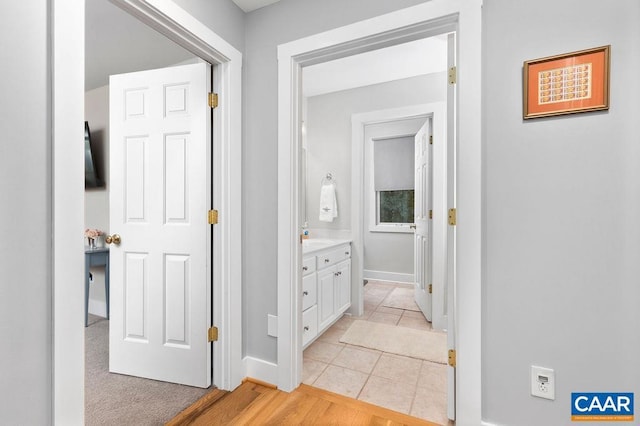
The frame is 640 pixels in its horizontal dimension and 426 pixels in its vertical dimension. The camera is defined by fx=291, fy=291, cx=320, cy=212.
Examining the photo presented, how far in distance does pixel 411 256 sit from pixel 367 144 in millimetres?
1855

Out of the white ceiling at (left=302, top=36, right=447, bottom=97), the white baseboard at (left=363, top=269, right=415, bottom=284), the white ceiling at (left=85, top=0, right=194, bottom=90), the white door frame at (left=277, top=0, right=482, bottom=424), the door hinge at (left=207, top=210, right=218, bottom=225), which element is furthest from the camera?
the white baseboard at (left=363, top=269, right=415, bottom=284)

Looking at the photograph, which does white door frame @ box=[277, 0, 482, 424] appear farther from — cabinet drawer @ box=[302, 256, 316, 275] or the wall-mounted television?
the wall-mounted television

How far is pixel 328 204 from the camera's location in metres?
3.59

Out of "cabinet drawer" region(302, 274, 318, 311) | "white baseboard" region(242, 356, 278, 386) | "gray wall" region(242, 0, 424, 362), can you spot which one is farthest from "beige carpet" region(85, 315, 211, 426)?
"cabinet drawer" region(302, 274, 318, 311)

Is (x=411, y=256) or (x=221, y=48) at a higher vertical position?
(x=221, y=48)

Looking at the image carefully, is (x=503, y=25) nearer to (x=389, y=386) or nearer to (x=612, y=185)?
(x=612, y=185)

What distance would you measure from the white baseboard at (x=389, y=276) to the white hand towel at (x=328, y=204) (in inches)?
64.7

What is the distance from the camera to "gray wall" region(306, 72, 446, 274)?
3.32 m

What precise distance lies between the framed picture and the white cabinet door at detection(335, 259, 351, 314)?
209 cm

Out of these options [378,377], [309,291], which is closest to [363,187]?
[309,291]

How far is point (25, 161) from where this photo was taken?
1.00 metres

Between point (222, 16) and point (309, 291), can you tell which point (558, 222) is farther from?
point (222, 16)

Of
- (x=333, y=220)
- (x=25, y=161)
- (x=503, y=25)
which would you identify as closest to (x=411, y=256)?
(x=333, y=220)

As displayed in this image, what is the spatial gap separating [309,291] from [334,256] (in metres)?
0.56
